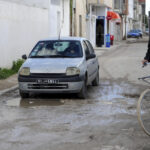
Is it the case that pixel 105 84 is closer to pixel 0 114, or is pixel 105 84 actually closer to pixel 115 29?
pixel 0 114

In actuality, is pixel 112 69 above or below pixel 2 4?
below

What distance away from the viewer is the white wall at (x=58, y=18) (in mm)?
25266

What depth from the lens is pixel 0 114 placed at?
9.37 metres

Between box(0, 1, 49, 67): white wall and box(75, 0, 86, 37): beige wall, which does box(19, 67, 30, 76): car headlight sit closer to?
box(0, 1, 49, 67): white wall

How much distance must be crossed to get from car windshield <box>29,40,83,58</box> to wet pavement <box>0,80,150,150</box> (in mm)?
1061

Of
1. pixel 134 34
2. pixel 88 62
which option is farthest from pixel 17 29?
pixel 134 34

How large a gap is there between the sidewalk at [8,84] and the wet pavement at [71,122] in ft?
1.53

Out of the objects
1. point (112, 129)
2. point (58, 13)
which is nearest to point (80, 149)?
point (112, 129)

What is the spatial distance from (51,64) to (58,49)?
1033 millimetres

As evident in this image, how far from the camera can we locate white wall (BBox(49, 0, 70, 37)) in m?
25.3

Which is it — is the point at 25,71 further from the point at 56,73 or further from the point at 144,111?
the point at 144,111

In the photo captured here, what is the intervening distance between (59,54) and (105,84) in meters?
2.97

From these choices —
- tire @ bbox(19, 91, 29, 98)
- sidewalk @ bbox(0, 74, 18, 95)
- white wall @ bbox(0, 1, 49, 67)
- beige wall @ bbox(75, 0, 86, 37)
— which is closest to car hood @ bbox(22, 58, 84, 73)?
tire @ bbox(19, 91, 29, 98)

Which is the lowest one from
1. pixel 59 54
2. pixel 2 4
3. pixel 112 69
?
pixel 112 69
